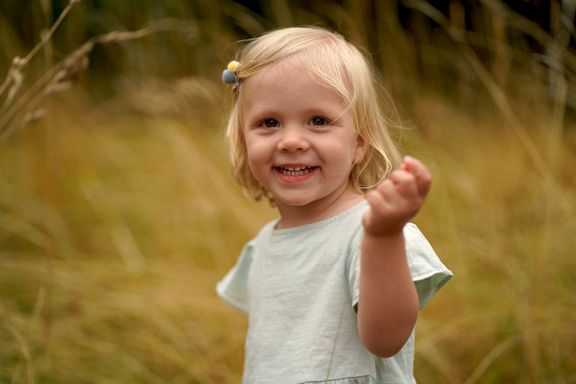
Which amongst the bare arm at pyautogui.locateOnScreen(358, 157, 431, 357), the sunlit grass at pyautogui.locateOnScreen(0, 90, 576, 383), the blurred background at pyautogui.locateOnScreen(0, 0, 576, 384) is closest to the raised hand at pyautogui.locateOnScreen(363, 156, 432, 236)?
the bare arm at pyautogui.locateOnScreen(358, 157, 431, 357)

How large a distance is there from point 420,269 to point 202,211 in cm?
163

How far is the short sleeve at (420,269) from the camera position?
1216 mm

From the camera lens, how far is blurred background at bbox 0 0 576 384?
6.28ft

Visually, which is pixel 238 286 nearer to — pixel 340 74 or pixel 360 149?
pixel 360 149

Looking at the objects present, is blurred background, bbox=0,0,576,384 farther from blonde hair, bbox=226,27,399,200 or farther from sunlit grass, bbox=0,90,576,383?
blonde hair, bbox=226,27,399,200

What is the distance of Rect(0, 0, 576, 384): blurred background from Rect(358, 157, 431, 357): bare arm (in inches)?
26.7

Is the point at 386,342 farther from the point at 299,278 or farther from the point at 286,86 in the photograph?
the point at 286,86

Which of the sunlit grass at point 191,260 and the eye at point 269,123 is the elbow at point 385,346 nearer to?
the eye at point 269,123

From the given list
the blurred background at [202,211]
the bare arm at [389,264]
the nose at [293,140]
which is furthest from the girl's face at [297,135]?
the blurred background at [202,211]

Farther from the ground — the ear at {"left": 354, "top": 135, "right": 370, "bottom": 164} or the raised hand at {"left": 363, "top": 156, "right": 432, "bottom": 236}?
the ear at {"left": 354, "top": 135, "right": 370, "bottom": 164}

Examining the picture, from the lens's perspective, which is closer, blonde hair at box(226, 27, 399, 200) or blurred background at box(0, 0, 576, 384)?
blonde hair at box(226, 27, 399, 200)

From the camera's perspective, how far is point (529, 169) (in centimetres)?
251

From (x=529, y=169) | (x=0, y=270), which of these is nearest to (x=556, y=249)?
(x=529, y=169)

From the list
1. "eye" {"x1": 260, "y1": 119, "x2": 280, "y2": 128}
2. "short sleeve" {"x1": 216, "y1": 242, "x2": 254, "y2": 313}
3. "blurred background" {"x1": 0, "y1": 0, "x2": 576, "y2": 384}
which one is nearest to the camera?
"eye" {"x1": 260, "y1": 119, "x2": 280, "y2": 128}
